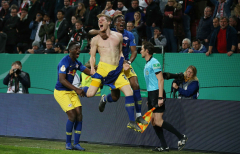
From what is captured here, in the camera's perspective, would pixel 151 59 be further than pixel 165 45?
No

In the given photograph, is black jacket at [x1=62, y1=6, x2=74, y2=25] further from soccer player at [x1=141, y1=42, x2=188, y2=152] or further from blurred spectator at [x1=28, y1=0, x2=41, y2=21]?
soccer player at [x1=141, y1=42, x2=188, y2=152]

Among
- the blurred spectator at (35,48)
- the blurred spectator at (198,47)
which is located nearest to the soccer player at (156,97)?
the blurred spectator at (198,47)

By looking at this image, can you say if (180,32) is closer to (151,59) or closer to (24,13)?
(151,59)

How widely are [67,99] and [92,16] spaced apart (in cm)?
612

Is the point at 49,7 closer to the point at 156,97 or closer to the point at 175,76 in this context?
the point at 175,76

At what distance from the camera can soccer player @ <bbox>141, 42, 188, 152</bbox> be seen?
7.86 meters

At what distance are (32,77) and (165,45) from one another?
14.8ft

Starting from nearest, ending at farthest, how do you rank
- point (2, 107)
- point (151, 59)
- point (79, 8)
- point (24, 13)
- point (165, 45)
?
point (151, 59), point (2, 107), point (165, 45), point (79, 8), point (24, 13)

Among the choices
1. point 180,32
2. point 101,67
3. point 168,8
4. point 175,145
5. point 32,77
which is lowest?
point 175,145

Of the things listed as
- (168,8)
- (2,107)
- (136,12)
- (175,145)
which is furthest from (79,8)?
(175,145)

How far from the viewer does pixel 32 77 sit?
12695mm

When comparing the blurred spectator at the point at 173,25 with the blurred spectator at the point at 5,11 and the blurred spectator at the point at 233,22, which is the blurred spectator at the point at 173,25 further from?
the blurred spectator at the point at 5,11

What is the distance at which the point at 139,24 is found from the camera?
42.5 feet

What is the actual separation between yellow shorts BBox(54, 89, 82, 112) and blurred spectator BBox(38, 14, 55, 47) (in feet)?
21.6
